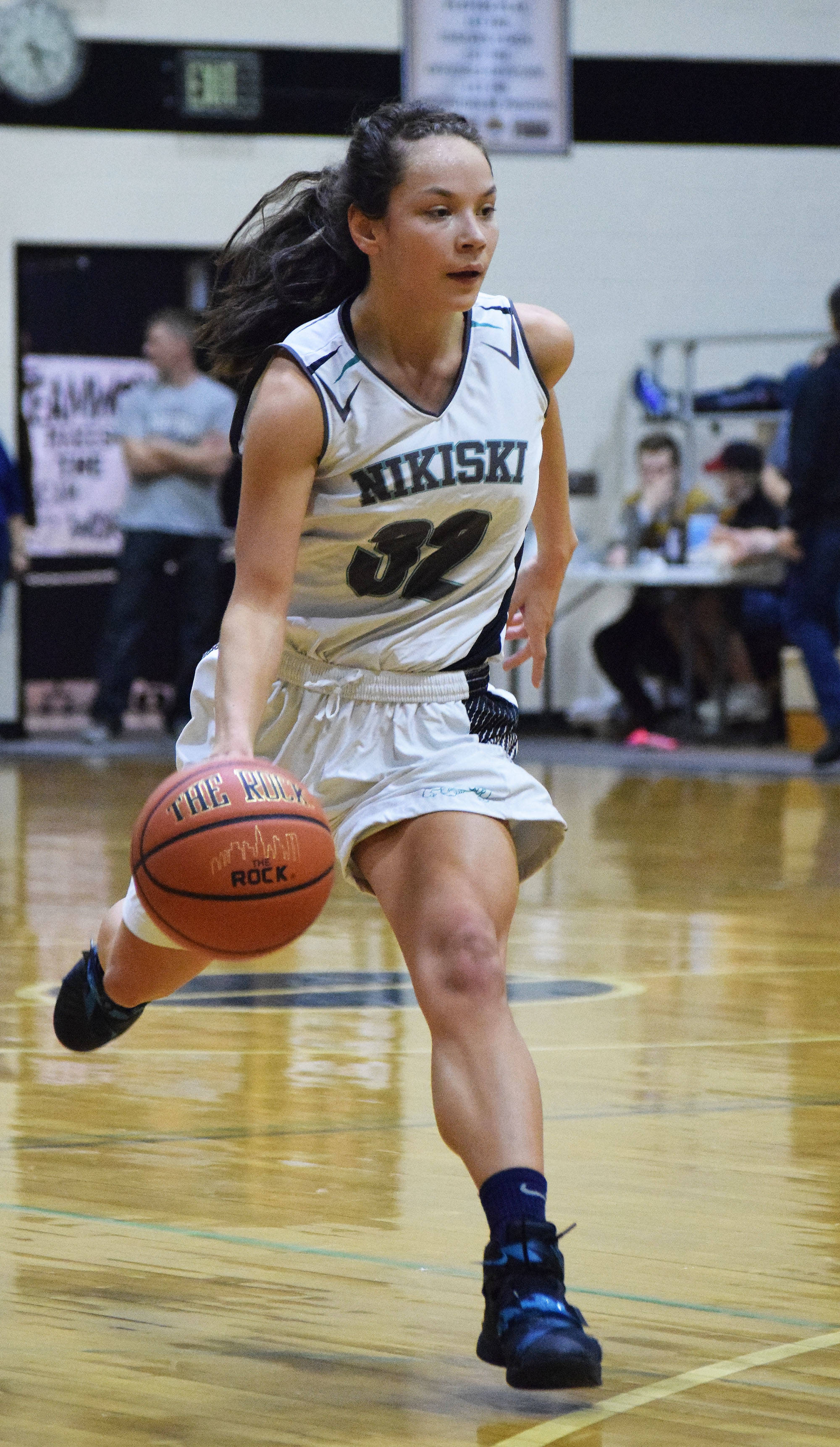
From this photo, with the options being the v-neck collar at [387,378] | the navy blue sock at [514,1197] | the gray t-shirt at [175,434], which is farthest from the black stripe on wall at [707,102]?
the navy blue sock at [514,1197]

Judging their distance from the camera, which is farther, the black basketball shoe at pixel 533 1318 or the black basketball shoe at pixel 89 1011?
the black basketball shoe at pixel 89 1011

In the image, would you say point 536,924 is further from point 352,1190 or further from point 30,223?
point 30,223

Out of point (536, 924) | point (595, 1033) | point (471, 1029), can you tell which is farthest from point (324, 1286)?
point (536, 924)

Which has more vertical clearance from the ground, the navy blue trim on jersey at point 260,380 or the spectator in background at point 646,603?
the navy blue trim on jersey at point 260,380

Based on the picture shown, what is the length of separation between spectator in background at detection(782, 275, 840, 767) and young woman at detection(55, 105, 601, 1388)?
702cm

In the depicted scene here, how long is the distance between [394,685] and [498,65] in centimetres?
989

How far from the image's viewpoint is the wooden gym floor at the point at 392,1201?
97.3 inches

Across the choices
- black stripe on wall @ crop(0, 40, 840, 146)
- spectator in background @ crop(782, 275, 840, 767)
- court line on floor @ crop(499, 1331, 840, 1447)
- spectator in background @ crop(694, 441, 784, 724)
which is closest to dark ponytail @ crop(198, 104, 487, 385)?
court line on floor @ crop(499, 1331, 840, 1447)

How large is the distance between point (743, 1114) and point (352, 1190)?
32.6 inches

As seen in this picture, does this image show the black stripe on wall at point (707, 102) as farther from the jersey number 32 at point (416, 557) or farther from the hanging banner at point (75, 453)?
the jersey number 32 at point (416, 557)

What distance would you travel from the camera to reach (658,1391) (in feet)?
8.17

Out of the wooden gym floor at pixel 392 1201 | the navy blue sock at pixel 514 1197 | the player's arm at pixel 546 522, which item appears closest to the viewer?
the wooden gym floor at pixel 392 1201

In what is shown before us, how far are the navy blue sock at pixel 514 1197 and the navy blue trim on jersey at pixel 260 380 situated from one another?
3.09 ft

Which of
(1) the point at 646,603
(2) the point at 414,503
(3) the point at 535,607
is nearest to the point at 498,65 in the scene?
(1) the point at 646,603
